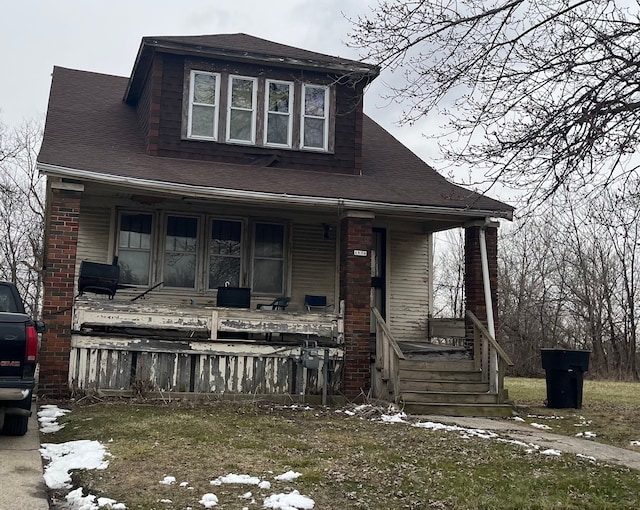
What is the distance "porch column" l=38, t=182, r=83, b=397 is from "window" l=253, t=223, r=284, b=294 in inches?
150

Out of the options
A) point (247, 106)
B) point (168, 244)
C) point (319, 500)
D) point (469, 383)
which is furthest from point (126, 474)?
point (247, 106)

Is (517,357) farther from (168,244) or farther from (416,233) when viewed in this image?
(168,244)

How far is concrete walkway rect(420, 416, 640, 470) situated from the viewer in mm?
7641

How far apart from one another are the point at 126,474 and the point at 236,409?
420 cm

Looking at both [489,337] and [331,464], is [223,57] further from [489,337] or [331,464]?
[331,464]

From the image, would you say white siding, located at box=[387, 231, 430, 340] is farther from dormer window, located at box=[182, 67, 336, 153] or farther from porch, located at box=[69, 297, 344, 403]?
porch, located at box=[69, 297, 344, 403]

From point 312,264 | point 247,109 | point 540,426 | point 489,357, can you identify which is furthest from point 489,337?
point 247,109

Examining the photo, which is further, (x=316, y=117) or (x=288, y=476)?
(x=316, y=117)

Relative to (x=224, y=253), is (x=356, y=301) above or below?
below

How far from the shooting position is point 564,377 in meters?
12.3

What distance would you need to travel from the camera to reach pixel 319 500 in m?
5.33

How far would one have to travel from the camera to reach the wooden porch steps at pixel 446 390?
35.4ft

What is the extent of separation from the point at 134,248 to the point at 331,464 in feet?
25.5

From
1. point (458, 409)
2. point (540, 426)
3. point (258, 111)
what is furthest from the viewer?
point (258, 111)
